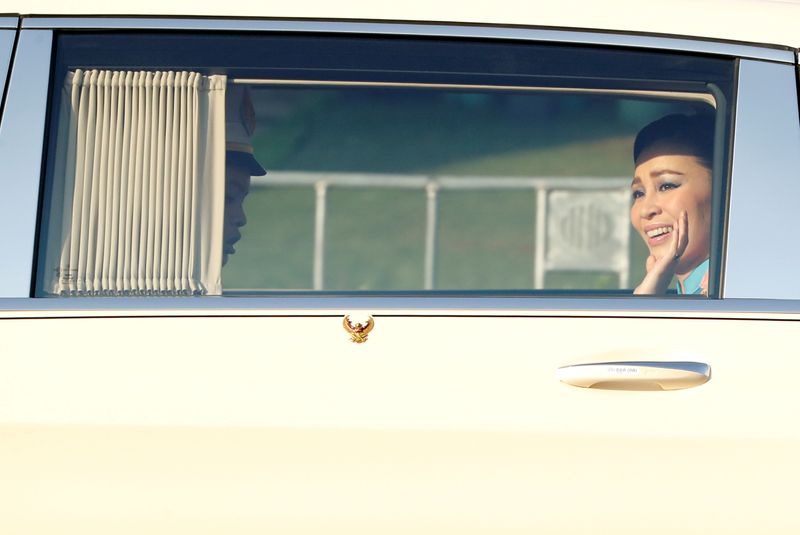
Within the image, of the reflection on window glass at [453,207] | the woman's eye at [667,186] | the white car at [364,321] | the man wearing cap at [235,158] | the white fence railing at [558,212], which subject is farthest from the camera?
the reflection on window glass at [453,207]

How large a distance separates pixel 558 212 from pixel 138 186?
41.9ft

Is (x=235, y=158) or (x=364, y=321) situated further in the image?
(x=235, y=158)

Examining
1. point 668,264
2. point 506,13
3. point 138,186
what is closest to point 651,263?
point 668,264

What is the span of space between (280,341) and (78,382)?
17.5 inches

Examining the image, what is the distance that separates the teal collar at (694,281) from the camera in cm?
246

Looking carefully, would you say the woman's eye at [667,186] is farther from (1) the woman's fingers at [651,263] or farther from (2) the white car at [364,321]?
(1) the woman's fingers at [651,263]

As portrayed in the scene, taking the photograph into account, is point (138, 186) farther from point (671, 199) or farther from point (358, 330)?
point (671, 199)

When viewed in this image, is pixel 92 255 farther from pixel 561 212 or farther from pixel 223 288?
pixel 561 212

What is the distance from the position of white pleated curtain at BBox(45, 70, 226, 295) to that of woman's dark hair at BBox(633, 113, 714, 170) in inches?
44.1

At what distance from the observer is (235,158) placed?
8.38 feet

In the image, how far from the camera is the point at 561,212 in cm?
1485

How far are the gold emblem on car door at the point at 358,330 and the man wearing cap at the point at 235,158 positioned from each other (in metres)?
0.38

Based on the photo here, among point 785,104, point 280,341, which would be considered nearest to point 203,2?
point 280,341

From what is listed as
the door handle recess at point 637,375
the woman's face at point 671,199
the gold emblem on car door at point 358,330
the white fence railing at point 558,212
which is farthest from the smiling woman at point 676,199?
the white fence railing at point 558,212
